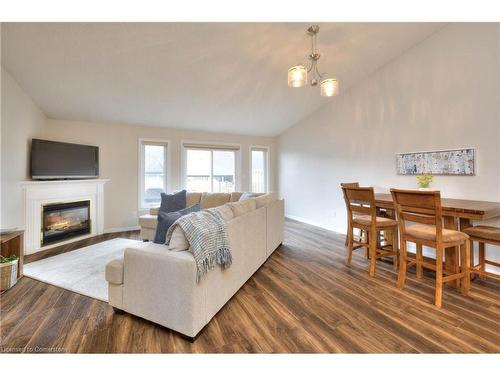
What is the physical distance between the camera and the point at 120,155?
487 centimetres

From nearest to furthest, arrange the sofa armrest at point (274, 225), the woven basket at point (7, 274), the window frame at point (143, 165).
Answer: the woven basket at point (7, 274) < the sofa armrest at point (274, 225) < the window frame at point (143, 165)

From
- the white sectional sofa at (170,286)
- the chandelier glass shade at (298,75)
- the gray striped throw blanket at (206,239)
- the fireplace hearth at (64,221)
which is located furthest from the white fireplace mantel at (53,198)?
the chandelier glass shade at (298,75)

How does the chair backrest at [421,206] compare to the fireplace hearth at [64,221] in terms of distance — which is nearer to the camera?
the chair backrest at [421,206]

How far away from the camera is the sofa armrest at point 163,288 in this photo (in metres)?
1.62

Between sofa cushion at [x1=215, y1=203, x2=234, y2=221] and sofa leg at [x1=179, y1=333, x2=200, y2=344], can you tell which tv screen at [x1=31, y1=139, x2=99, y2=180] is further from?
sofa leg at [x1=179, y1=333, x2=200, y2=344]

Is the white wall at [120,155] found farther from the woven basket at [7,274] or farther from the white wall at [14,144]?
the woven basket at [7,274]

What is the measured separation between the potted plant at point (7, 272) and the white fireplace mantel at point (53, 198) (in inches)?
46.4

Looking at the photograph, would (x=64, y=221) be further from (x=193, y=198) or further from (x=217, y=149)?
(x=217, y=149)

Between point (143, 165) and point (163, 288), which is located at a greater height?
point (143, 165)

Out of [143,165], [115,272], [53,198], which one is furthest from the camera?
[143,165]

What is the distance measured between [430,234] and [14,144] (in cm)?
511

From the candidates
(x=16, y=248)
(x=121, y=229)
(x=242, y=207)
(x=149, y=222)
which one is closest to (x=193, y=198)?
(x=149, y=222)

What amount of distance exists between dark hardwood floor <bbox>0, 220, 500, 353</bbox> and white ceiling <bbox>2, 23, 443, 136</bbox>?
2.66 m

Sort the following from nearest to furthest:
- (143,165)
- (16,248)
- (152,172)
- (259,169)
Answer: (16,248) < (143,165) < (152,172) < (259,169)
